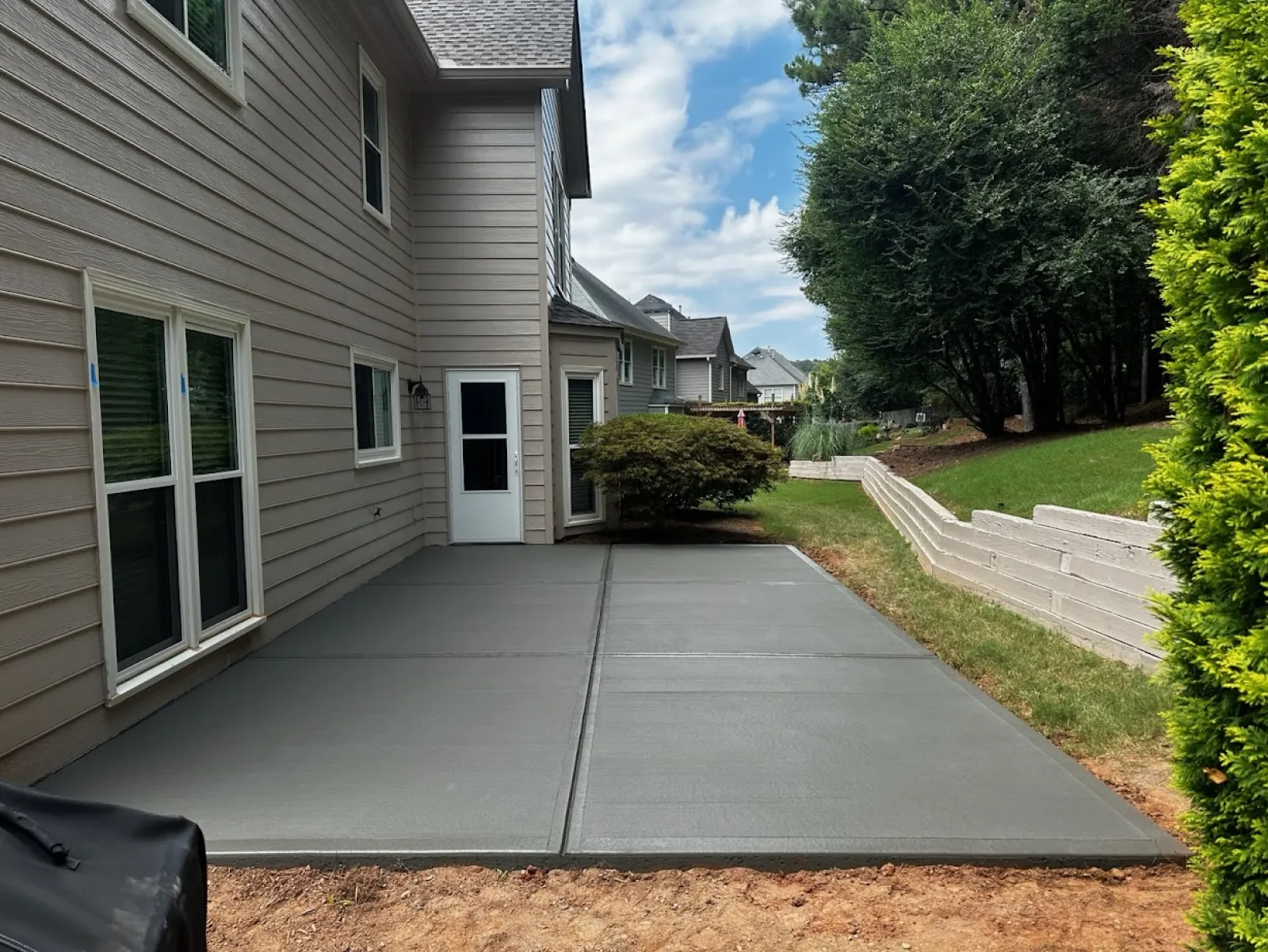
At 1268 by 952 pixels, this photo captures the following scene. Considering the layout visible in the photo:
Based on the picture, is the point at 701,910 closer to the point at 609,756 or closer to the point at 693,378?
the point at 609,756

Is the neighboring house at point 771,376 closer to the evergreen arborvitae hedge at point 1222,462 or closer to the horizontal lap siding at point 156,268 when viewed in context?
the horizontal lap siding at point 156,268

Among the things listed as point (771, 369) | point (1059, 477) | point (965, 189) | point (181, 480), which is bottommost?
point (1059, 477)

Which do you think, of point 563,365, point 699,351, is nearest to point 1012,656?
point 563,365

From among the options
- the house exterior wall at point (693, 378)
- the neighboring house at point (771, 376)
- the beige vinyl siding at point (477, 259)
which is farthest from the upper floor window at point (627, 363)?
the neighboring house at point (771, 376)

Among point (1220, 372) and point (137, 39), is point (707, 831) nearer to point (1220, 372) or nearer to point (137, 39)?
point (1220, 372)

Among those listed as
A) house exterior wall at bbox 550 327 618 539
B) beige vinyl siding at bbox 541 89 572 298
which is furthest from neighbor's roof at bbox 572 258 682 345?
house exterior wall at bbox 550 327 618 539

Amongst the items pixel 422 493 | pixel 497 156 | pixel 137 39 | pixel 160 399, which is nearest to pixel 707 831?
pixel 160 399

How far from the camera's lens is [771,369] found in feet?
202

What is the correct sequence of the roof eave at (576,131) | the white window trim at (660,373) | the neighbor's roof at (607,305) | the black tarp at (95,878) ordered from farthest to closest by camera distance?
the white window trim at (660,373) → the neighbor's roof at (607,305) → the roof eave at (576,131) → the black tarp at (95,878)

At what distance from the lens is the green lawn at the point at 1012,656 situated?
3.81 meters

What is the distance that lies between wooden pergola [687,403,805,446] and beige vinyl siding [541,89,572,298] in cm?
1225

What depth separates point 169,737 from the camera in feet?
11.7

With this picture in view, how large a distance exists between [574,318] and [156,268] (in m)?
6.09

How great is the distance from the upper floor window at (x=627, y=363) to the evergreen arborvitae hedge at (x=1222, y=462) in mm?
20615
